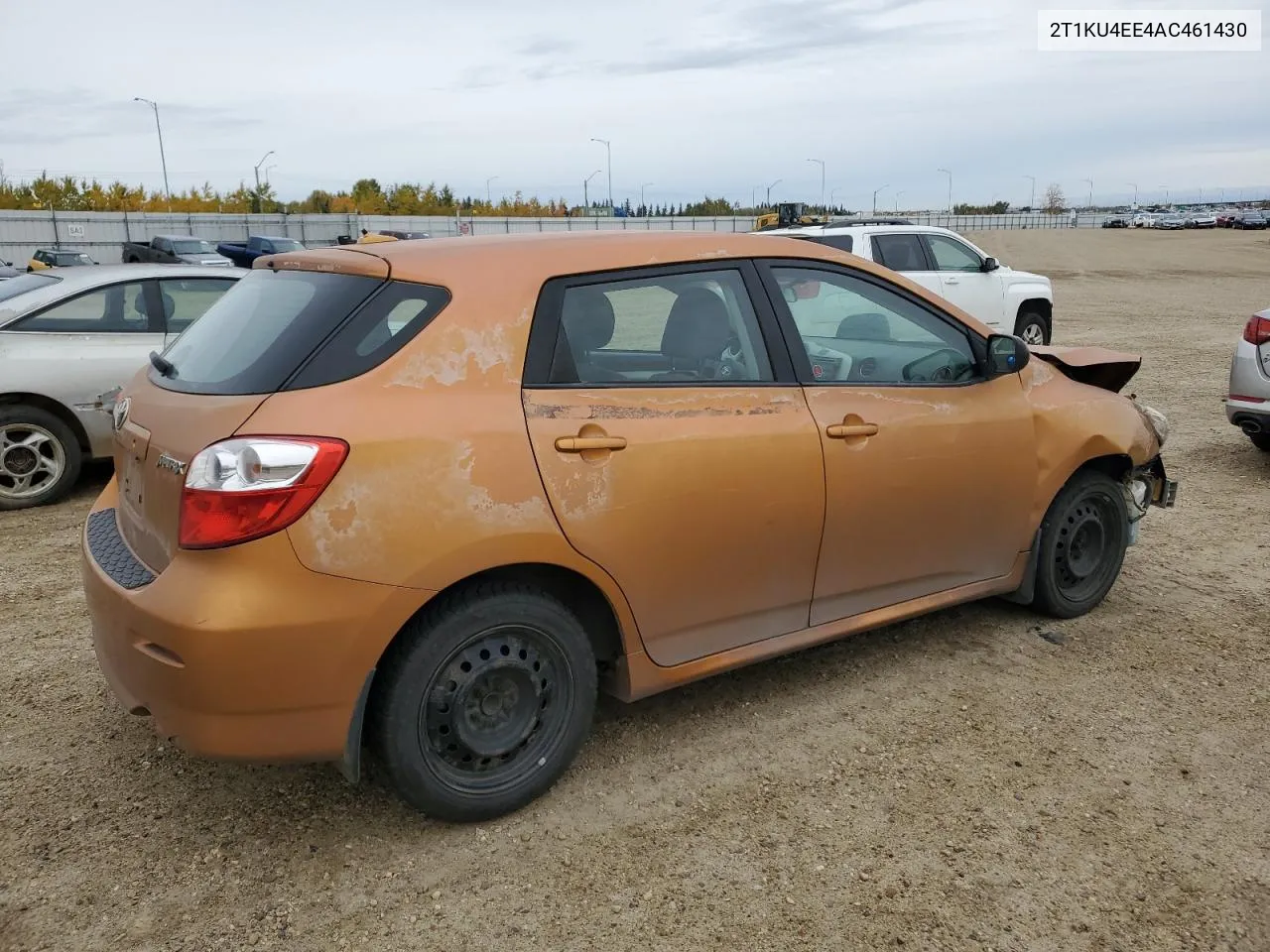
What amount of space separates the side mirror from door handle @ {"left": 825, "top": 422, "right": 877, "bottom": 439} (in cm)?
74

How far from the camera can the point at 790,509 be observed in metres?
3.48

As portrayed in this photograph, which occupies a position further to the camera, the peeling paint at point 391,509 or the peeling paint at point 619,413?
the peeling paint at point 619,413

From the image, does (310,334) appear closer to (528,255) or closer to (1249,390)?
(528,255)

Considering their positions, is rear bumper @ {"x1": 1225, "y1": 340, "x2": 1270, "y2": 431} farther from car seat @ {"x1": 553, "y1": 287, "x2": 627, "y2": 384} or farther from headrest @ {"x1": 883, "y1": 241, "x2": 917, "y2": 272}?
car seat @ {"x1": 553, "y1": 287, "x2": 627, "y2": 384}

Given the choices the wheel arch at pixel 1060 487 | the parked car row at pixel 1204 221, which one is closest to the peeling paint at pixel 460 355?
the wheel arch at pixel 1060 487

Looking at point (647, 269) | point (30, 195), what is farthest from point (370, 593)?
point (30, 195)

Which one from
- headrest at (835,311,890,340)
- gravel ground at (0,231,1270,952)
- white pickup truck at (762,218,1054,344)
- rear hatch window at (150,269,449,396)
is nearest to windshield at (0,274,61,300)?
gravel ground at (0,231,1270,952)

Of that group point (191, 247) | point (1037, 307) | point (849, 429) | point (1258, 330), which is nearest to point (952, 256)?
point (1037, 307)

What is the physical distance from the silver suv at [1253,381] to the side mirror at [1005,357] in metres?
3.79

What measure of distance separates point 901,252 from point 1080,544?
8242 mm

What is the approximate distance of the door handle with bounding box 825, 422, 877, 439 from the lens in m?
3.57

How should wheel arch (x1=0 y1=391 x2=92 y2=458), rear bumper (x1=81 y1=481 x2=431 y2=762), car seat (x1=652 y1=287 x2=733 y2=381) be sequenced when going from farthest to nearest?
wheel arch (x1=0 y1=391 x2=92 y2=458), car seat (x1=652 y1=287 x2=733 y2=381), rear bumper (x1=81 y1=481 x2=431 y2=762)

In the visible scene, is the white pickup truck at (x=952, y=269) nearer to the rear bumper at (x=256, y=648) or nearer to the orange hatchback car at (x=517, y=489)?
the orange hatchback car at (x=517, y=489)

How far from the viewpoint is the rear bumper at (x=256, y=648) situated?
260cm
